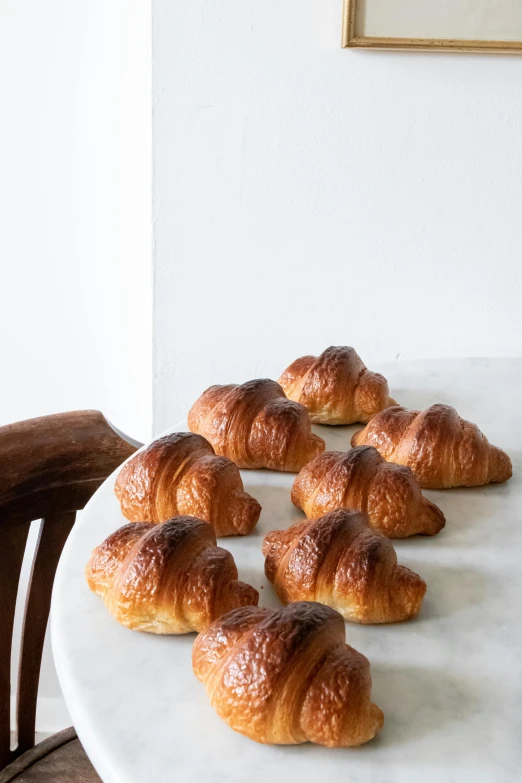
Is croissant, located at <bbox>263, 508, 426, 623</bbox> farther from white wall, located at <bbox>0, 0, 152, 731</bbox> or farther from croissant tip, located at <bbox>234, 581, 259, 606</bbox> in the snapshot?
white wall, located at <bbox>0, 0, 152, 731</bbox>

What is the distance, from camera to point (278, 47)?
152 centimetres

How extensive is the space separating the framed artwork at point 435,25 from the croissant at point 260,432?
797 mm

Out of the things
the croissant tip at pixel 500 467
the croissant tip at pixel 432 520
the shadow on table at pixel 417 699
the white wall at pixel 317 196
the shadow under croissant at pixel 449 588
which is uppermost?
the white wall at pixel 317 196

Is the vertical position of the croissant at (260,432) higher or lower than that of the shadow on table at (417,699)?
higher

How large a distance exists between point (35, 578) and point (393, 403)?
0.57m

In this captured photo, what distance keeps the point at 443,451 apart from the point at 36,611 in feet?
2.13

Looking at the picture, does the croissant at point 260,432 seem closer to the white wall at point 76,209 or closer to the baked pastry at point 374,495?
the baked pastry at point 374,495

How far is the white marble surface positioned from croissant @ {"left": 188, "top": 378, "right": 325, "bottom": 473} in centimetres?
5

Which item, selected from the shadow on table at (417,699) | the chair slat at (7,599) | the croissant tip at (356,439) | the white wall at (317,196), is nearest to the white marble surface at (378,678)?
the shadow on table at (417,699)

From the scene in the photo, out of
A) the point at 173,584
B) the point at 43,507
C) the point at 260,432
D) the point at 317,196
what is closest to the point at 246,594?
the point at 173,584

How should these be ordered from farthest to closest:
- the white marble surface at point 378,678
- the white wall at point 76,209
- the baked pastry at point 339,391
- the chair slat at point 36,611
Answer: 1. the white wall at point 76,209
2. the chair slat at point 36,611
3. the baked pastry at point 339,391
4. the white marble surface at point 378,678

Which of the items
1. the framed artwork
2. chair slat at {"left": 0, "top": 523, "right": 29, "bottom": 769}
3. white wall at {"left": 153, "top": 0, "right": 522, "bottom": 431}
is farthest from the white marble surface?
the framed artwork

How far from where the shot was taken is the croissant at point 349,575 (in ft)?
2.37

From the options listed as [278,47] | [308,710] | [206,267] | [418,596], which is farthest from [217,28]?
[308,710]
